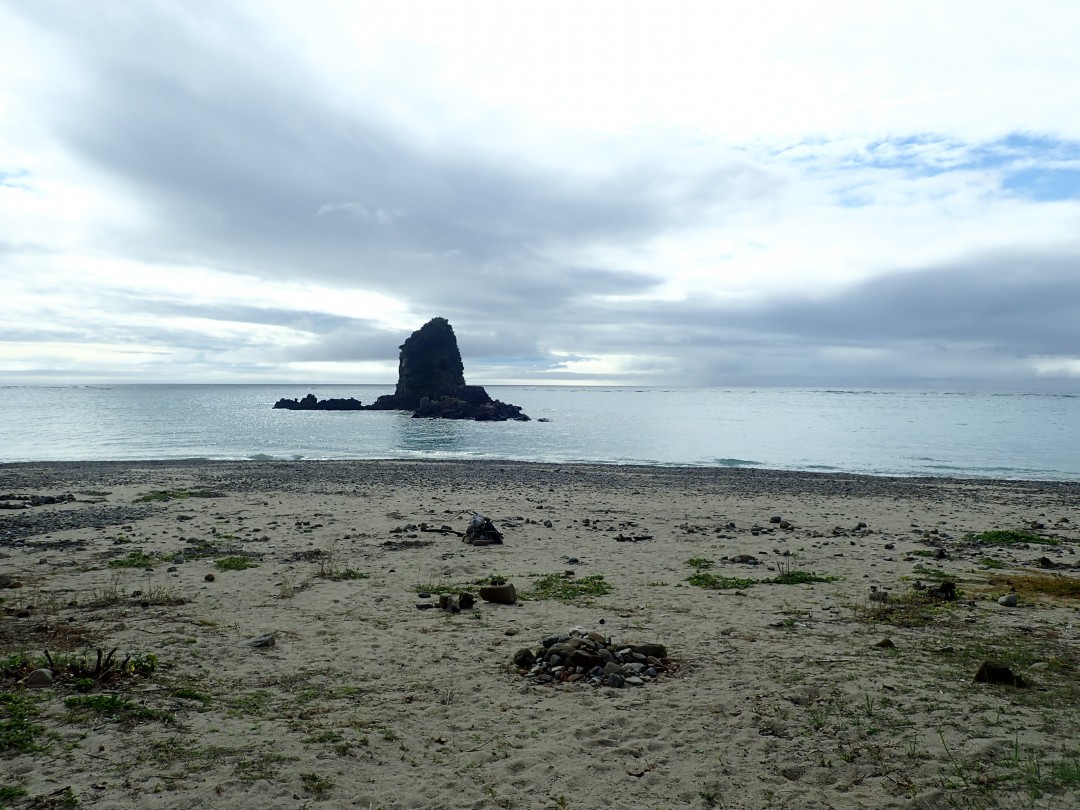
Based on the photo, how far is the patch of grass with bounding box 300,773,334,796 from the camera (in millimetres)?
5617

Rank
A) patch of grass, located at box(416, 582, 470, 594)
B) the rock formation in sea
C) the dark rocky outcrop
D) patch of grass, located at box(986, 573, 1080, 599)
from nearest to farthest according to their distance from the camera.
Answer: patch of grass, located at box(986, 573, 1080, 599) → patch of grass, located at box(416, 582, 470, 594) → the rock formation in sea → the dark rocky outcrop

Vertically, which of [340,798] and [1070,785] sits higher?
[1070,785]

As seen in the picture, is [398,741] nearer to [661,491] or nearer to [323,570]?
[323,570]

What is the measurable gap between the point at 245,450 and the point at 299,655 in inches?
1815

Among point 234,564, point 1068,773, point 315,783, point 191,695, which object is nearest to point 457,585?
point 234,564

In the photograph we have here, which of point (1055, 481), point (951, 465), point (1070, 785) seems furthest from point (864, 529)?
point (951, 465)

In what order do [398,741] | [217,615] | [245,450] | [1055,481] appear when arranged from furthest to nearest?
[245,450], [1055,481], [217,615], [398,741]

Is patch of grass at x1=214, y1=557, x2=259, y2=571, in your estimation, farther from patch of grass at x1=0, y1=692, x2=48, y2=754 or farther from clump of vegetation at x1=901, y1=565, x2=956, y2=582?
clump of vegetation at x1=901, y1=565, x2=956, y2=582

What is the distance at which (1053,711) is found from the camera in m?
6.80

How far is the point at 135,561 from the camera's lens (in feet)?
45.7

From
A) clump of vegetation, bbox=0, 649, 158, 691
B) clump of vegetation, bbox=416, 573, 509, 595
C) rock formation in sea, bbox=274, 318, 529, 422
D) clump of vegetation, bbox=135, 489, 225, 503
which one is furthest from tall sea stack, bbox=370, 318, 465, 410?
clump of vegetation, bbox=0, 649, 158, 691

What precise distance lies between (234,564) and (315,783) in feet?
31.0

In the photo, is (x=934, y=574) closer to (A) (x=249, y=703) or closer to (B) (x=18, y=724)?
(A) (x=249, y=703)

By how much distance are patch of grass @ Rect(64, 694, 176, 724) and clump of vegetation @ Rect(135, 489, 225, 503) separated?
18834mm
